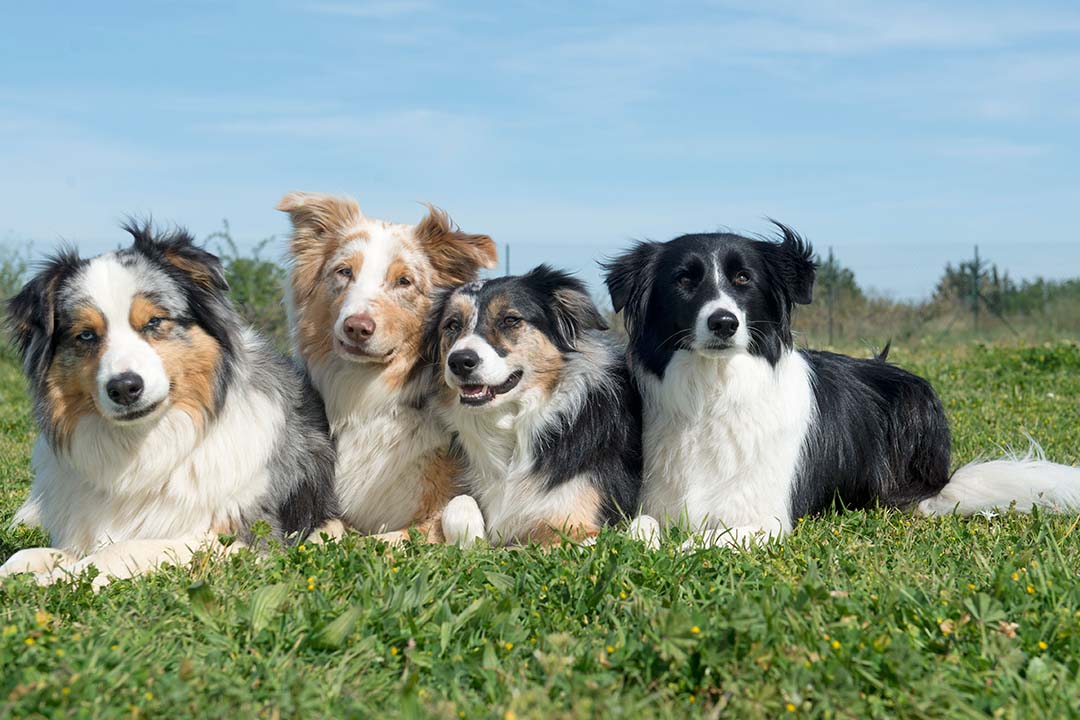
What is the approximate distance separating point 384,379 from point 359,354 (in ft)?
0.76

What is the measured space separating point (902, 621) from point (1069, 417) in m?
6.68

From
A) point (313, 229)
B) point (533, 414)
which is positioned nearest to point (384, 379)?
point (533, 414)

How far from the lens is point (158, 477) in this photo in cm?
473

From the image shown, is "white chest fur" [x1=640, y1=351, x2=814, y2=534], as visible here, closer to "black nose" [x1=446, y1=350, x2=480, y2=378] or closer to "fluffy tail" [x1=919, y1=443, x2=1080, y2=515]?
"black nose" [x1=446, y1=350, x2=480, y2=378]

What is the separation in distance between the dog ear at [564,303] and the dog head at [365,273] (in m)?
0.49

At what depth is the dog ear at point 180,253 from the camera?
4.71m

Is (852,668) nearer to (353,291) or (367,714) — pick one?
(367,714)

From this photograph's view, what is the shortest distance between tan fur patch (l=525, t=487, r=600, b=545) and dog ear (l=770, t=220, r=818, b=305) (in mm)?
1467

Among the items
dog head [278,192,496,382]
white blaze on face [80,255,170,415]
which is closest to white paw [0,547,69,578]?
white blaze on face [80,255,170,415]

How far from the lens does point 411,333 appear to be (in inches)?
211

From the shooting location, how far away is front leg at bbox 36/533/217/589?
433 cm

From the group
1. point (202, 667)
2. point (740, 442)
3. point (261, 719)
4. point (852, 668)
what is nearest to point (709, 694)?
point (852, 668)

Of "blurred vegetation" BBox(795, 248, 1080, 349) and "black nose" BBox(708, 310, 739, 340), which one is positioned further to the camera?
"blurred vegetation" BBox(795, 248, 1080, 349)

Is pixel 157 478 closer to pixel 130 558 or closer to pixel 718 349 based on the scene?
pixel 130 558
